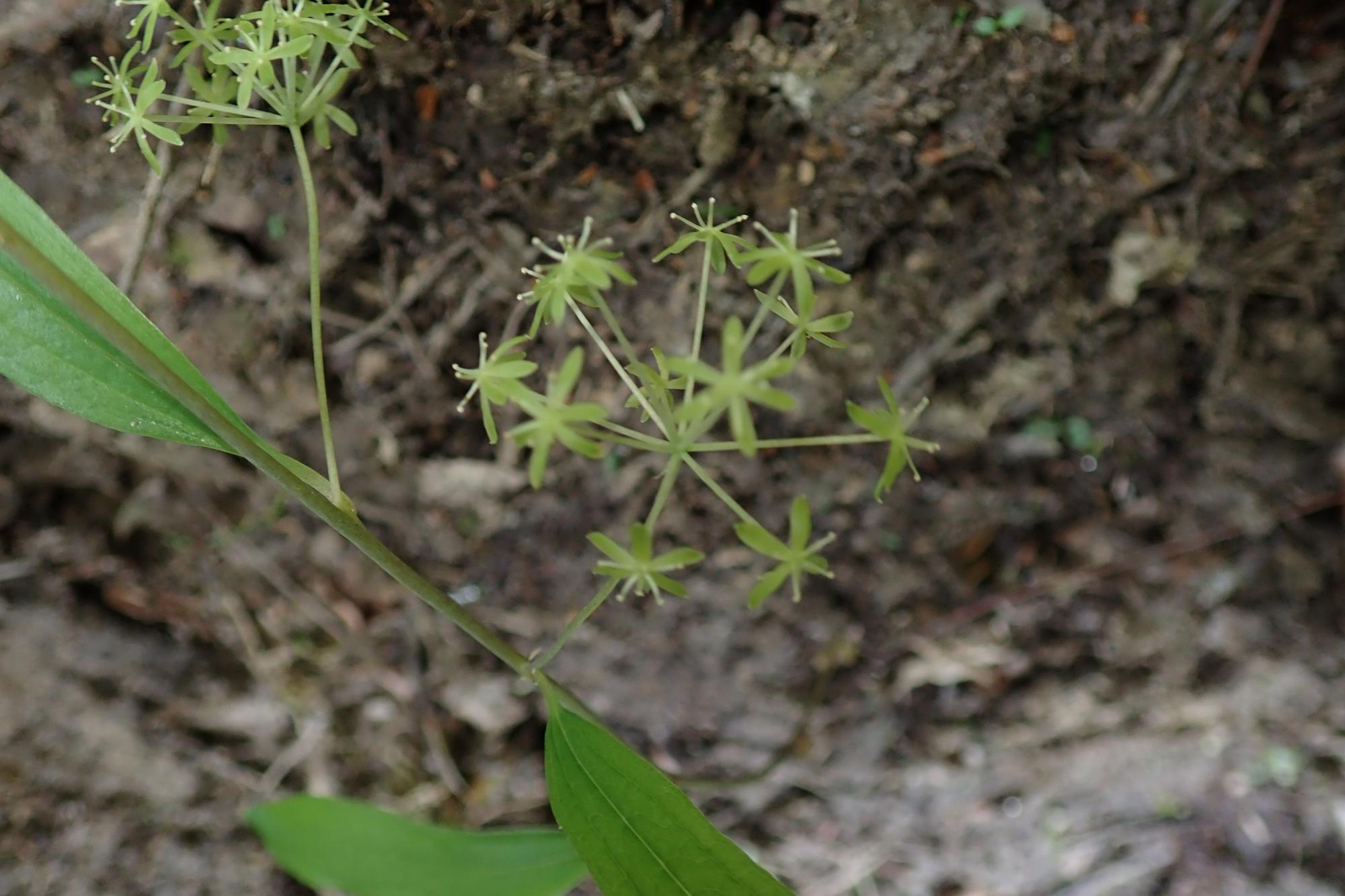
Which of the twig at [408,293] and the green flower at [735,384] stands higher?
the green flower at [735,384]

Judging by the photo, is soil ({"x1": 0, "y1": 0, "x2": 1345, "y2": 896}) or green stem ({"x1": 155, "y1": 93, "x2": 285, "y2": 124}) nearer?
green stem ({"x1": 155, "y1": 93, "x2": 285, "y2": 124})

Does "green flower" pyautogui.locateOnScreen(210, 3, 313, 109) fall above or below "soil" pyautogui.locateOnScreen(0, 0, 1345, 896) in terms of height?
above

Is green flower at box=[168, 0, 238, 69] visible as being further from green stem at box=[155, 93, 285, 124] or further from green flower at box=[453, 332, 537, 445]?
green flower at box=[453, 332, 537, 445]

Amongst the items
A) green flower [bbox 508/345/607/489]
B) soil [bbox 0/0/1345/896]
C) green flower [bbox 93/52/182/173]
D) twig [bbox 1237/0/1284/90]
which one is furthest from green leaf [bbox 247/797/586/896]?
twig [bbox 1237/0/1284/90]

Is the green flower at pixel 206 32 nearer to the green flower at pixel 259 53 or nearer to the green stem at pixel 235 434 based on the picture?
the green flower at pixel 259 53

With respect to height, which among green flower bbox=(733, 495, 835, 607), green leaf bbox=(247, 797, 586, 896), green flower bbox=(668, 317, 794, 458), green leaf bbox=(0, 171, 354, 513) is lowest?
green leaf bbox=(247, 797, 586, 896)

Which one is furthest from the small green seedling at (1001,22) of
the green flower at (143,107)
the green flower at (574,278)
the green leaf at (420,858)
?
the green leaf at (420,858)
